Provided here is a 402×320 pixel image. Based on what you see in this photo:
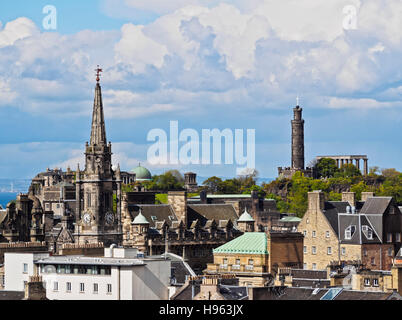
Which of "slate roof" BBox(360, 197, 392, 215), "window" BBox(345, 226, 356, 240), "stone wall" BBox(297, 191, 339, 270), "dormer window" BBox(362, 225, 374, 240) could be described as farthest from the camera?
"slate roof" BBox(360, 197, 392, 215)

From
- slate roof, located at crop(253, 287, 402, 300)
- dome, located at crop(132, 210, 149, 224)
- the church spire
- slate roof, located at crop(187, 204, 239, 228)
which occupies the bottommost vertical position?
slate roof, located at crop(253, 287, 402, 300)

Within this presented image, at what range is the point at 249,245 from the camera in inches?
4894

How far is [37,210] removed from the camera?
134 m

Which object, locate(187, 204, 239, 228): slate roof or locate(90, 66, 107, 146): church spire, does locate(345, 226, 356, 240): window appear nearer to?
locate(187, 204, 239, 228): slate roof

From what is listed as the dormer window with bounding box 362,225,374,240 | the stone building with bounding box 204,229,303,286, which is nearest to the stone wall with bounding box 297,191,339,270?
the stone building with bounding box 204,229,303,286

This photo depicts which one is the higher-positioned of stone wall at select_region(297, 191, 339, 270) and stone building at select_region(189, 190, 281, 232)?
stone building at select_region(189, 190, 281, 232)

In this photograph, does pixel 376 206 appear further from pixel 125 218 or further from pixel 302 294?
pixel 302 294

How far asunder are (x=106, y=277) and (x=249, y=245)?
40.2 m

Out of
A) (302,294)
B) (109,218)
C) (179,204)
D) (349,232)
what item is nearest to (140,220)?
(109,218)

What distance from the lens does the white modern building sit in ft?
278

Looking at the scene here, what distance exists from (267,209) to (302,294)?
10555 cm

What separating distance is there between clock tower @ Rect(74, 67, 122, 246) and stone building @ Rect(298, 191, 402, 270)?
29.1 meters
